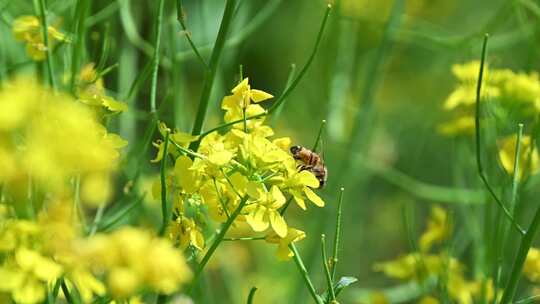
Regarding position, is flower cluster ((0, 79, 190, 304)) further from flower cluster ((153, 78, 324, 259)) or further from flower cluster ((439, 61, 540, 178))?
flower cluster ((439, 61, 540, 178))

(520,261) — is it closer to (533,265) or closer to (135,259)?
(533,265)

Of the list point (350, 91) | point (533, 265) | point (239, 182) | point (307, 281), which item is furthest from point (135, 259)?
point (350, 91)

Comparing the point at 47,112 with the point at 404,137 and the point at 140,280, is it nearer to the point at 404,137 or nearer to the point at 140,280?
the point at 140,280

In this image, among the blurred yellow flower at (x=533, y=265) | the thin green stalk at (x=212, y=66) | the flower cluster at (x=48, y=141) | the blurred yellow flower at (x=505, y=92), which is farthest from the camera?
the blurred yellow flower at (x=505, y=92)

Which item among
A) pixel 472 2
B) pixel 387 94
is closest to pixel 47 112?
pixel 387 94

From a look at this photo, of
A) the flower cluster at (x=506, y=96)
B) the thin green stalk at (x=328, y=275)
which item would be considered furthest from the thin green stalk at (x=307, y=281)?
the flower cluster at (x=506, y=96)

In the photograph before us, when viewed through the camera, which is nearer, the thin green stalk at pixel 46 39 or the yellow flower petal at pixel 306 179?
the yellow flower petal at pixel 306 179

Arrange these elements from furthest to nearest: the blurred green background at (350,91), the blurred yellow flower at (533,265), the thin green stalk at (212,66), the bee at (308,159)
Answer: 1. the blurred green background at (350,91)
2. the blurred yellow flower at (533,265)
3. the bee at (308,159)
4. the thin green stalk at (212,66)

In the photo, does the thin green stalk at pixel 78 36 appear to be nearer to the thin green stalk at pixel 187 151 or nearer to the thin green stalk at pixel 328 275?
the thin green stalk at pixel 187 151
